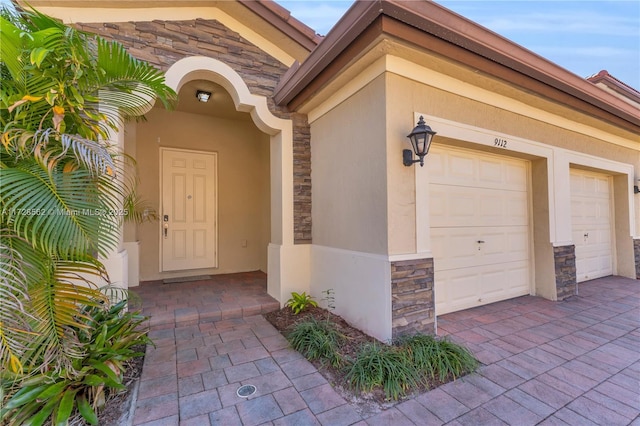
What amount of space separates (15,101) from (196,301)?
295 cm

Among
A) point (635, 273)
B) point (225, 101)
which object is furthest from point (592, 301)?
point (225, 101)

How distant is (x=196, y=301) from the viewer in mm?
3984

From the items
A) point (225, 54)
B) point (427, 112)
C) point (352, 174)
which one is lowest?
point (352, 174)

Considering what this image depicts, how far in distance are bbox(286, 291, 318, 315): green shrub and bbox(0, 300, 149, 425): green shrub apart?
1.92 m

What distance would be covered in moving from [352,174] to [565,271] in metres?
3.74

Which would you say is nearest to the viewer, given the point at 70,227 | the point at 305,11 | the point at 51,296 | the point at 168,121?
the point at 70,227

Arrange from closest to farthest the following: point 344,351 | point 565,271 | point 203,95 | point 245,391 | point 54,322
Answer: point 54,322
point 245,391
point 344,351
point 565,271
point 203,95

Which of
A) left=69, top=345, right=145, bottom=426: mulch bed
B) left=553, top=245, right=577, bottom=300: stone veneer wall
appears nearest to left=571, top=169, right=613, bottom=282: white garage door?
left=553, top=245, right=577, bottom=300: stone veneer wall

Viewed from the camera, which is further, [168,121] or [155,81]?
[168,121]

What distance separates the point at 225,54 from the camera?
3906mm

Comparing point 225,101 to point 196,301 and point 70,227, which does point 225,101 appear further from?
point 70,227

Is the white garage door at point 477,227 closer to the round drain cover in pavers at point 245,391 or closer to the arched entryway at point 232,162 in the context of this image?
the arched entryway at point 232,162

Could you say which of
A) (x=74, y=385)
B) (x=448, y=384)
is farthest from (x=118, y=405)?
(x=448, y=384)

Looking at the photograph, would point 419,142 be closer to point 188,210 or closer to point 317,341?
point 317,341
